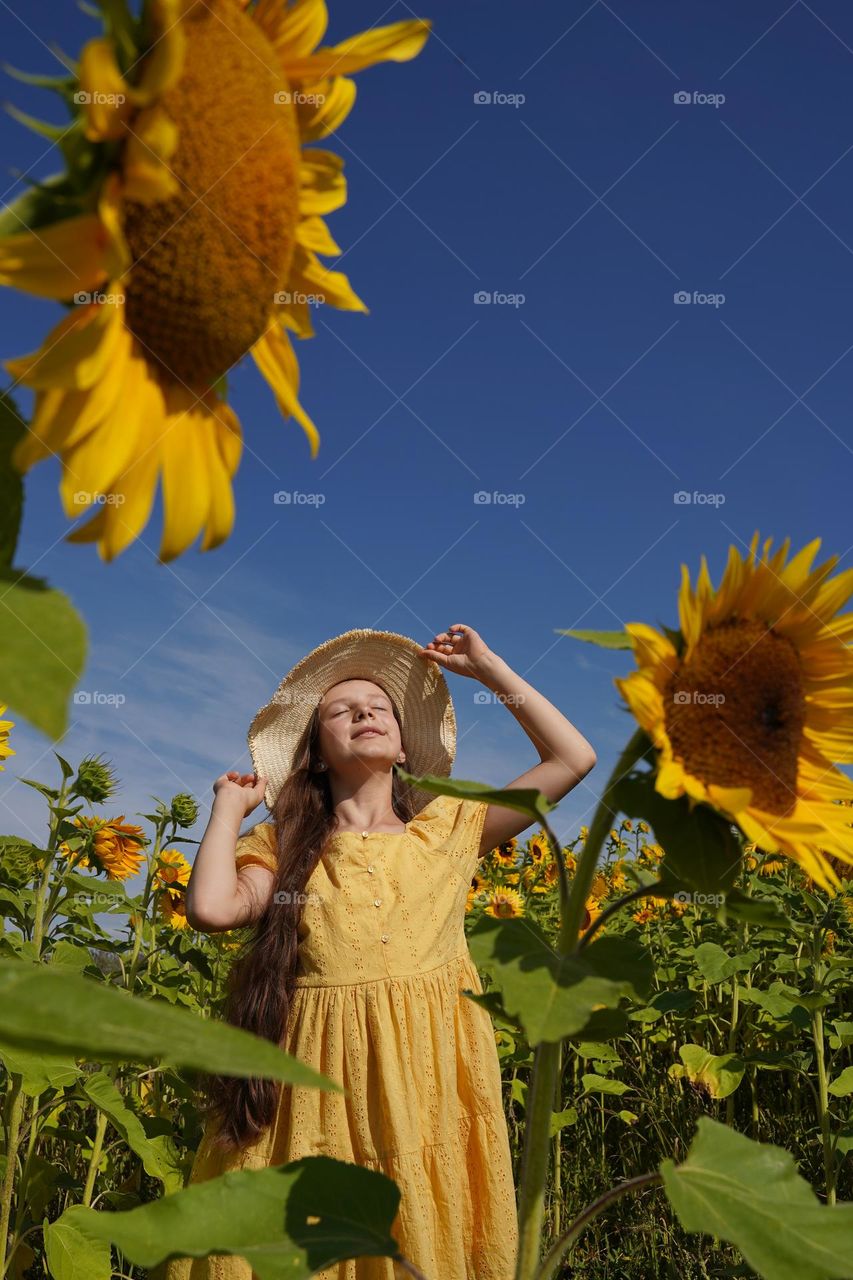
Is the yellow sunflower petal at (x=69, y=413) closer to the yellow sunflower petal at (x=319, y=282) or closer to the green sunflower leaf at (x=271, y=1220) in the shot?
the yellow sunflower petal at (x=319, y=282)

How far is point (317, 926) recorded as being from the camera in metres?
2.94

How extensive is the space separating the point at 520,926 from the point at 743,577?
338 millimetres

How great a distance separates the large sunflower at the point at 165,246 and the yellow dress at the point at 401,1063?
8.03ft

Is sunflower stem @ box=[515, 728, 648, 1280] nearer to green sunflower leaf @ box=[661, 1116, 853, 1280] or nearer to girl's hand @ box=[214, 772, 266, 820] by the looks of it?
green sunflower leaf @ box=[661, 1116, 853, 1280]

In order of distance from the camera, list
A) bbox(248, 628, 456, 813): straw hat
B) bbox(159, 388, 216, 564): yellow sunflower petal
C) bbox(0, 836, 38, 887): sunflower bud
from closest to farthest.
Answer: bbox(159, 388, 216, 564): yellow sunflower petal
bbox(0, 836, 38, 887): sunflower bud
bbox(248, 628, 456, 813): straw hat

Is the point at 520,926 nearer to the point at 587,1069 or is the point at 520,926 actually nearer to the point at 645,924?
the point at 587,1069

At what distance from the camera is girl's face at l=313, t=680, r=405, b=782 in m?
3.19

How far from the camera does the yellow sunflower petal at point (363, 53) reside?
550mm

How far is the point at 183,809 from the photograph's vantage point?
11.6 ft

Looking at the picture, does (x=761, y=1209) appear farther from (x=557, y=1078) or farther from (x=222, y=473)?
(x=222, y=473)

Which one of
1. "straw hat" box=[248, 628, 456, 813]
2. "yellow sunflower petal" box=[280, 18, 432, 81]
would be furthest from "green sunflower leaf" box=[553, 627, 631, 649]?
"straw hat" box=[248, 628, 456, 813]

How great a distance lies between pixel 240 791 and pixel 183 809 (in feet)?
1.51

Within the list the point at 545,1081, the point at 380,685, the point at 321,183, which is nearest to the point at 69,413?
the point at 321,183

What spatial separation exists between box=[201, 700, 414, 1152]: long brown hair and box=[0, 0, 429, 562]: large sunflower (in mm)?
2479
